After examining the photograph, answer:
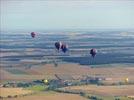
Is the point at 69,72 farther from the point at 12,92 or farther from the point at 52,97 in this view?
the point at 52,97

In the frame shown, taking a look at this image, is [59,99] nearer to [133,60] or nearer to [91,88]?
[91,88]

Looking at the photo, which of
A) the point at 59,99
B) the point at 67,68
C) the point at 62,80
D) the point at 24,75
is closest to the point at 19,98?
the point at 59,99

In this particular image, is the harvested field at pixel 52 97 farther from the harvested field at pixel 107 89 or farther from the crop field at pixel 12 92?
the harvested field at pixel 107 89

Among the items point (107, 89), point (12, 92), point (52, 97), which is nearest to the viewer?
point (52, 97)

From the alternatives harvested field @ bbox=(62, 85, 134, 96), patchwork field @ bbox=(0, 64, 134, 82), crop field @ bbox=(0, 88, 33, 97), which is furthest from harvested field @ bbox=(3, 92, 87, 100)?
patchwork field @ bbox=(0, 64, 134, 82)

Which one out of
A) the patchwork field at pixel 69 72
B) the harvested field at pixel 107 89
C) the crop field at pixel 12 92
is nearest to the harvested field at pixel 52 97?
the crop field at pixel 12 92

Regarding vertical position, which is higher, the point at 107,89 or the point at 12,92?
the point at 107,89

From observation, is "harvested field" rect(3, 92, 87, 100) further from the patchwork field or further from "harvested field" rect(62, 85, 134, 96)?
the patchwork field

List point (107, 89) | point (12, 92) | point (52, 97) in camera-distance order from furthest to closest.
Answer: point (107, 89), point (12, 92), point (52, 97)

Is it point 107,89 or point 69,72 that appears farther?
point 69,72

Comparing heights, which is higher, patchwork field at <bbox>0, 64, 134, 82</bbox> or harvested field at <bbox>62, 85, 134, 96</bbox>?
patchwork field at <bbox>0, 64, 134, 82</bbox>

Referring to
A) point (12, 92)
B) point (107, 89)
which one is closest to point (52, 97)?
point (12, 92)
